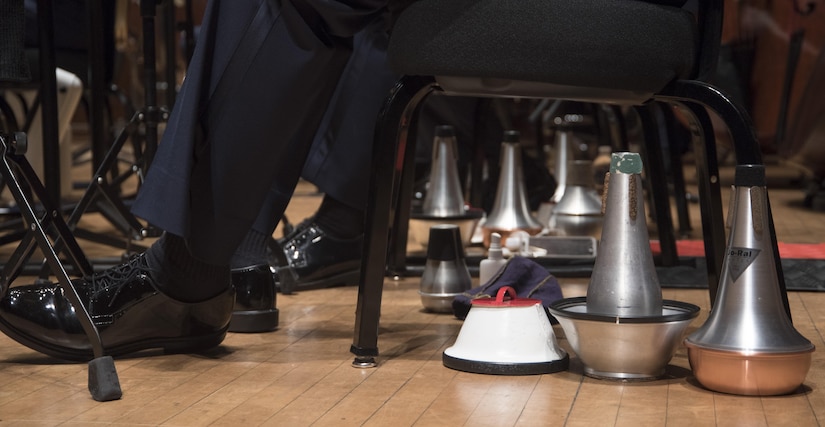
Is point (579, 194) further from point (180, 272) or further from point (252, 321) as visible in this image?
point (180, 272)

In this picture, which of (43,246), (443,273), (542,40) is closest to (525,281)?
(443,273)

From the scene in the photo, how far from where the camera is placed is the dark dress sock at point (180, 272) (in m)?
1.33

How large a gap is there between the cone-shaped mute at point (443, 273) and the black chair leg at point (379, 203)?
1.34 ft

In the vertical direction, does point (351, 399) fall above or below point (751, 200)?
below

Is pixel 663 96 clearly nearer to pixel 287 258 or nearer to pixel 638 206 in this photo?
pixel 638 206

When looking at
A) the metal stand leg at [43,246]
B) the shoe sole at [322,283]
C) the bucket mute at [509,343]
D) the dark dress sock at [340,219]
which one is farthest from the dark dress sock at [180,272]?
the dark dress sock at [340,219]

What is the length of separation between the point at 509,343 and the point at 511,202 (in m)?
1.24

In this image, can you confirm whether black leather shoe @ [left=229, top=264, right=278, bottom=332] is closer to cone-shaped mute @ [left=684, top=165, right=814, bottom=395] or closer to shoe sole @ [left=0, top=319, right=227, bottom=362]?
shoe sole @ [left=0, top=319, right=227, bottom=362]

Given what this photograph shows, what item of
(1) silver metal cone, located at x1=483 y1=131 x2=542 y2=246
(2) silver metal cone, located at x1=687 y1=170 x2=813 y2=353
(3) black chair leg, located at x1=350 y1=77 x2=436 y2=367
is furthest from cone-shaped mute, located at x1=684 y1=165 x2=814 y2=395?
(1) silver metal cone, located at x1=483 y1=131 x2=542 y2=246

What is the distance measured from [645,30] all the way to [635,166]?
0.52 ft

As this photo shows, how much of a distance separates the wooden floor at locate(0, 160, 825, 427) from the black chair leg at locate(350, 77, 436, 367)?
0.05 m

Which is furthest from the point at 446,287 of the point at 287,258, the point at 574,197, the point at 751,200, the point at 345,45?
the point at 574,197

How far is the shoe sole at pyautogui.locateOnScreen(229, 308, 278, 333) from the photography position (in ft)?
5.08

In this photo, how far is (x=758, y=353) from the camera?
1.12 m
